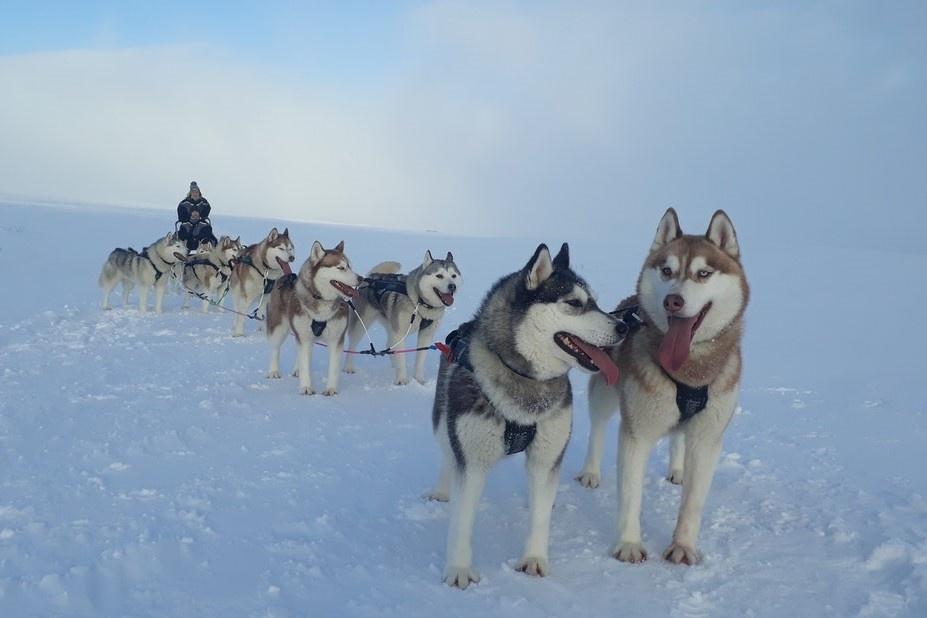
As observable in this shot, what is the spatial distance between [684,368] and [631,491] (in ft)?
2.03

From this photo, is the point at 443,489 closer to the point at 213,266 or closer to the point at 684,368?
the point at 684,368

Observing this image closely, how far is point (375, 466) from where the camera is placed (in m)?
4.02

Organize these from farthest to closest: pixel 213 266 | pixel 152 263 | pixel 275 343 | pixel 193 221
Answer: pixel 193 221, pixel 213 266, pixel 152 263, pixel 275 343

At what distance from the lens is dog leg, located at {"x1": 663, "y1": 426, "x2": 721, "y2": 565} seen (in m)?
2.84

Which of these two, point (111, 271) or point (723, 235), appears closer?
point (723, 235)

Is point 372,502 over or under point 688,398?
under

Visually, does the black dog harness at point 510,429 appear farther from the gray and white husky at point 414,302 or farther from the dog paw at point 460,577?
the gray and white husky at point 414,302

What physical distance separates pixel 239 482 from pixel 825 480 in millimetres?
3445

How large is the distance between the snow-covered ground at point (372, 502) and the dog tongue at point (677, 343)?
0.94 metres

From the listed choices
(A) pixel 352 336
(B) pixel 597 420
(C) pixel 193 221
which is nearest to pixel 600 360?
(B) pixel 597 420

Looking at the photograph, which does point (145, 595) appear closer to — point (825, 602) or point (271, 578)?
point (271, 578)

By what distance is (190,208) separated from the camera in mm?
12805

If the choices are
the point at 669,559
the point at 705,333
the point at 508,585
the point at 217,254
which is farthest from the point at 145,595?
the point at 217,254

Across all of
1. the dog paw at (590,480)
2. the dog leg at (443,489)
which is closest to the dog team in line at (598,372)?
the dog leg at (443,489)
